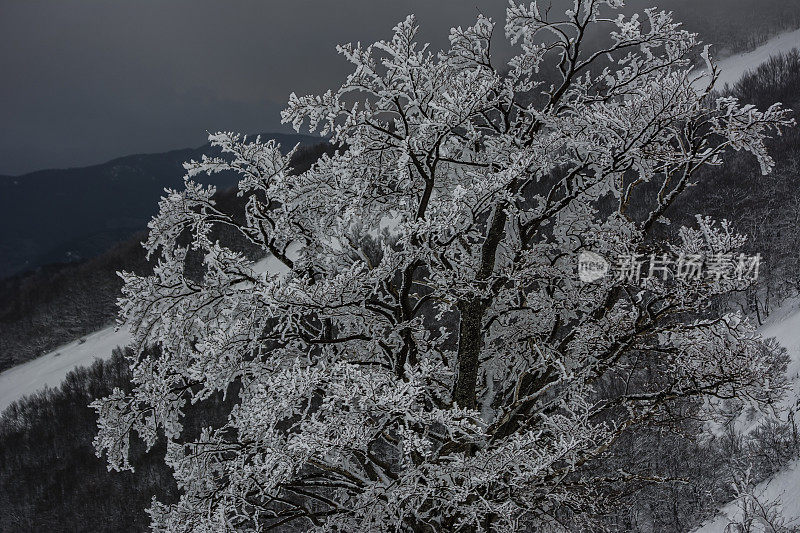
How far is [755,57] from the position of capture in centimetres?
10831

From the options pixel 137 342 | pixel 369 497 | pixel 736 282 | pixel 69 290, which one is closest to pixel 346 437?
pixel 369 497

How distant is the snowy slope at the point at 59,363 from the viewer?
68.2 metres

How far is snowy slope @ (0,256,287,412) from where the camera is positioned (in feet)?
224

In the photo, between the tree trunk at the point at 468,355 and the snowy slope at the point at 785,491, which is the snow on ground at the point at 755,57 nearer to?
the snowy slope at the point at 785,491

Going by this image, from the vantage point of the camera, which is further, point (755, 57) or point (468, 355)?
point (755, 57)

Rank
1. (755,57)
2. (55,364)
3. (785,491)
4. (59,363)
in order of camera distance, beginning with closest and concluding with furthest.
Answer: (785,491) → (59,363) → (55,364) → (755,57)

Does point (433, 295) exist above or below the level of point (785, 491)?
above

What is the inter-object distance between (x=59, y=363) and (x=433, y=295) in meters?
86.1

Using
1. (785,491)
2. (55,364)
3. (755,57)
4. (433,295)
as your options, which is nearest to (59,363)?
(55,364)

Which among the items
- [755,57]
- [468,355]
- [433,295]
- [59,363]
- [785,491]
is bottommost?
[785,491]

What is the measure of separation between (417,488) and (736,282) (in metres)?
3.05

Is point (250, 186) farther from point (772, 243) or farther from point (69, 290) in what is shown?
point (69, 290)

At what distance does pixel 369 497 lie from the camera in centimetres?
415

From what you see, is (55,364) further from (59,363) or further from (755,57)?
(755,57)
